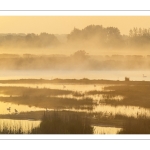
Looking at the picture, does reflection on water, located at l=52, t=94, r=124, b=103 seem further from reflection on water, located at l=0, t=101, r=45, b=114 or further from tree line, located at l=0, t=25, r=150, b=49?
tree line, located at l=0, t=25, r=150, b=49

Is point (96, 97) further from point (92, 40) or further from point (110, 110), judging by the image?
point (92, 40)

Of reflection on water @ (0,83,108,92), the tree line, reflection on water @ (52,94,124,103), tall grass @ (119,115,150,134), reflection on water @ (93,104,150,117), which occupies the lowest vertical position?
tall grass @ (119,115,150,134)

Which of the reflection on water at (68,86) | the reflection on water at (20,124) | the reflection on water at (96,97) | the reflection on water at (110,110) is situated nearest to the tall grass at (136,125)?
the reflection on water at (110,110)

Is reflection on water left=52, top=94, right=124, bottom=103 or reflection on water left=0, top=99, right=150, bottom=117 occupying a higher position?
reflection on water left=52, top=94, right=124, bottom=103

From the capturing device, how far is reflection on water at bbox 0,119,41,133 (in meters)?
1.78

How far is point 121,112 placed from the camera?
1779 mm

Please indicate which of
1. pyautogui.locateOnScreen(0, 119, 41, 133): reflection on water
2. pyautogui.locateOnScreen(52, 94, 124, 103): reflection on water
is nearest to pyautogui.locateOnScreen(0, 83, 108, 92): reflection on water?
pyautogui.locateOnScreen(52, 94, 124, 103): reflection on water

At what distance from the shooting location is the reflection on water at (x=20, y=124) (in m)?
1.78

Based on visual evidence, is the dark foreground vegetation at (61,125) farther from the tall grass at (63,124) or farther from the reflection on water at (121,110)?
the reflection on water at (121,110)

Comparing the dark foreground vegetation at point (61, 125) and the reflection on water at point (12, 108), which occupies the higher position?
the reflection on water at point (12, 108)

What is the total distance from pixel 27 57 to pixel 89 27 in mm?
536

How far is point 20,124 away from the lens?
5.84 feet

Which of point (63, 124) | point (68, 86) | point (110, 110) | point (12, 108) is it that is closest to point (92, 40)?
point (68, 86)
